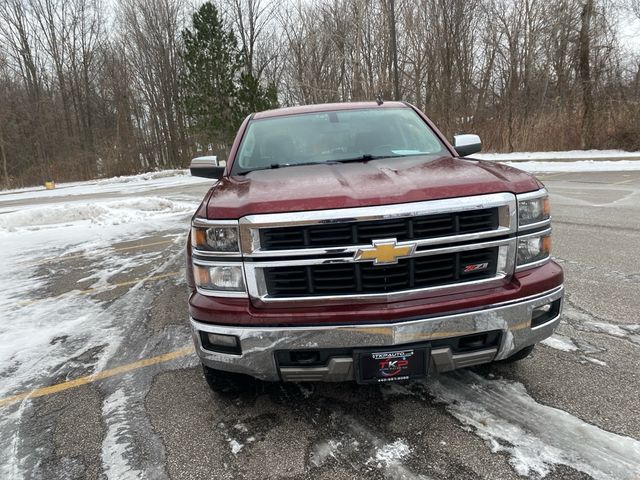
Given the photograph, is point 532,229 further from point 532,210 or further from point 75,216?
point 75,216

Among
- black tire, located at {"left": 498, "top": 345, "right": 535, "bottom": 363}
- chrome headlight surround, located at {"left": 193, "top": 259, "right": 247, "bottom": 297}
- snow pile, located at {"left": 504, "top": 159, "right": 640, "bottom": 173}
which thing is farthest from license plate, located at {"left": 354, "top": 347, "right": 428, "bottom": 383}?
snow pile, located at {"left": 504, "top": 159, "right": 640, "bottom": 173}

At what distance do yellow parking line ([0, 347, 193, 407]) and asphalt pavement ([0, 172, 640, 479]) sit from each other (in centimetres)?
1

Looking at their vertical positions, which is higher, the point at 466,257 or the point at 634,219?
the point at 466,257

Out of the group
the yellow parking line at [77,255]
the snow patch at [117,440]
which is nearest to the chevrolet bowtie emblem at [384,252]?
the snow patch at [117,440]

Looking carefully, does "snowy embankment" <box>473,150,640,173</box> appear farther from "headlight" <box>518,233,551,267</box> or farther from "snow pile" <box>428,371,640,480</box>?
"snow pile" <box>428,371,640,480</box>

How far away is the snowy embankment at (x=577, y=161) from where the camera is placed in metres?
14.8

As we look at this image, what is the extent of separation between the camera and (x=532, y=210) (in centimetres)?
236

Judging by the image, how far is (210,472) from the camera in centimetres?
214

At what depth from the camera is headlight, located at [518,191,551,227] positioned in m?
2.32

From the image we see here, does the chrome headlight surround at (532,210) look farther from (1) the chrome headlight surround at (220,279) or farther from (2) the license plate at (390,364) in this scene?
(1) the chrome headlight surround at (220,279)

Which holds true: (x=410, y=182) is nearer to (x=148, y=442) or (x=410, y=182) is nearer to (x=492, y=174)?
(x=492, y=174)

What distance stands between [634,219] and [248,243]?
24.0ft

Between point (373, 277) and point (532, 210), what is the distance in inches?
37.5

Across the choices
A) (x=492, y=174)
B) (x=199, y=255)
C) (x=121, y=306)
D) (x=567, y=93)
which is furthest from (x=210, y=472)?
(x=567, y=93)
